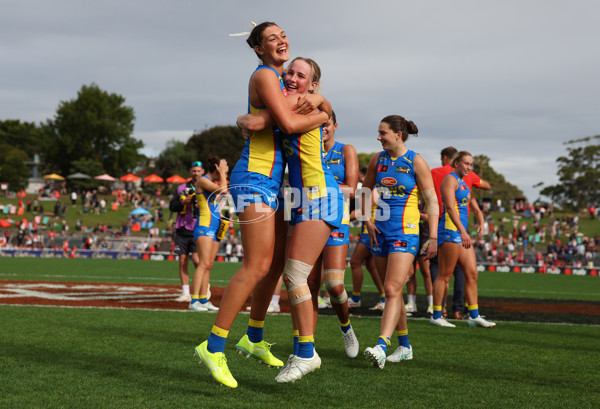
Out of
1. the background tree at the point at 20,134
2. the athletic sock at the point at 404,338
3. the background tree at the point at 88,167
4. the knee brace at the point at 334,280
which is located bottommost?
the athletic sock at the point at 404,338

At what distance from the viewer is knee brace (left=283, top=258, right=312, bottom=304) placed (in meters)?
4.45

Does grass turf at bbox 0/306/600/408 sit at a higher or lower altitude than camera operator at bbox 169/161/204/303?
lower

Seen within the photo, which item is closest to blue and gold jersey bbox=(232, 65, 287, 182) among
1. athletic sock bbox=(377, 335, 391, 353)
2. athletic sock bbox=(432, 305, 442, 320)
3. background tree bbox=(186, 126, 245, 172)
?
athletic sock bbox=(377, 335, 391, 353)

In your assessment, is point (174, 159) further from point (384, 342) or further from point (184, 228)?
point (384, 342)

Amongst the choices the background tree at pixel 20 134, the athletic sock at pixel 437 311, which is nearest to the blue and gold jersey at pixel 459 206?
the athletic sock at pixel 437 311

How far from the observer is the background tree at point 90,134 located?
8388 cm

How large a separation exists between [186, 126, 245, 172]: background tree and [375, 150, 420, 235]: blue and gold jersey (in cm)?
7827

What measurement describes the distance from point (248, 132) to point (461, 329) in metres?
5.33

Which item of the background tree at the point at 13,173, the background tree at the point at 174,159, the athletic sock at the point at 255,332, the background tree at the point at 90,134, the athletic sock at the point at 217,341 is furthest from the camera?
the background tree at the point at 174,159

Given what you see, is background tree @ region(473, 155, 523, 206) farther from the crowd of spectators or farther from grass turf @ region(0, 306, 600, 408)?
grass turf @ region(0, 306, 600, 408)

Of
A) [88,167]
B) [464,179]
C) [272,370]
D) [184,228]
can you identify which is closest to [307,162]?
[272,370]

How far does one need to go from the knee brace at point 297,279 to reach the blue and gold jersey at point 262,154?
0.62 m

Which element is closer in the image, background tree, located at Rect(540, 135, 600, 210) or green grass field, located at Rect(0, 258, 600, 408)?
green grass field, located at Rect(0, 258, 600, 408)

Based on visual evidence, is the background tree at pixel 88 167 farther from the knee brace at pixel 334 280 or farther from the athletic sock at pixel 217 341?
the athletic sock at pixel 217 341
